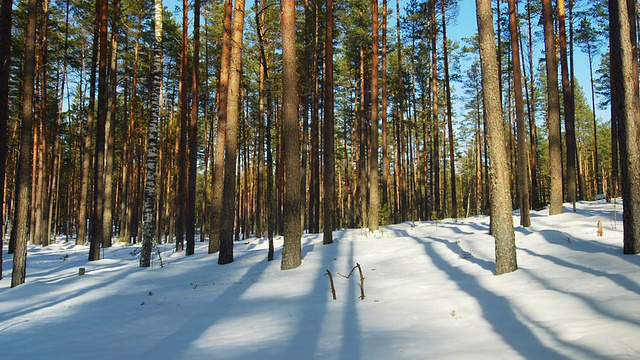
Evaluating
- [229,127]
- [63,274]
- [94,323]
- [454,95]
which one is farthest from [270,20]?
[454,95]

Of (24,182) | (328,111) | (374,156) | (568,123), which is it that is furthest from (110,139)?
(568,123)

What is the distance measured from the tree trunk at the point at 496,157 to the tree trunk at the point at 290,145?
440 cm

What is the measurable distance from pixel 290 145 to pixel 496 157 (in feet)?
15.3

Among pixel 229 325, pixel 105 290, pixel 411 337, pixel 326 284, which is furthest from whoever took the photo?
pixel 105 290

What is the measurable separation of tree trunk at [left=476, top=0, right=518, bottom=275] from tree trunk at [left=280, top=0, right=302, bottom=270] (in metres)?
4.40

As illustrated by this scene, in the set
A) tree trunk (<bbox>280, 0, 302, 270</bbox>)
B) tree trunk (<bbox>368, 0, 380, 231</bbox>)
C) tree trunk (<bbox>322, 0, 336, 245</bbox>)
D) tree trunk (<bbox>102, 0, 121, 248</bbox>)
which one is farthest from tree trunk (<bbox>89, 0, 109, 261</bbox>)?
tree trunk (<bbox>368, 0, 380, 231</bbox>)

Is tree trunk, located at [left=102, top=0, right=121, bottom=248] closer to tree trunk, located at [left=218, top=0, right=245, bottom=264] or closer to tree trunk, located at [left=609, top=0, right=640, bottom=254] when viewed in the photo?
tree trunk, located at [left=218, top=0, right=245, bottom=264]

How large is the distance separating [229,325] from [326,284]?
8.87 feet

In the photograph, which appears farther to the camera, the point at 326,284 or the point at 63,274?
the point at 63,274

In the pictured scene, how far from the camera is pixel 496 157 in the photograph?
21.8 feet

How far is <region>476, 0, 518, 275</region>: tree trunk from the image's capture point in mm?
6480

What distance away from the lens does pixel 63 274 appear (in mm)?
10734

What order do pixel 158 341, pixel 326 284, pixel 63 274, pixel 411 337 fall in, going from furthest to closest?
1. pixel 63 274
2. pixel 326 284
3. pixel 158 341
4. pixel 411 337

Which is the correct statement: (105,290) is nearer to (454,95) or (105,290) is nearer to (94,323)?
(94,323)
